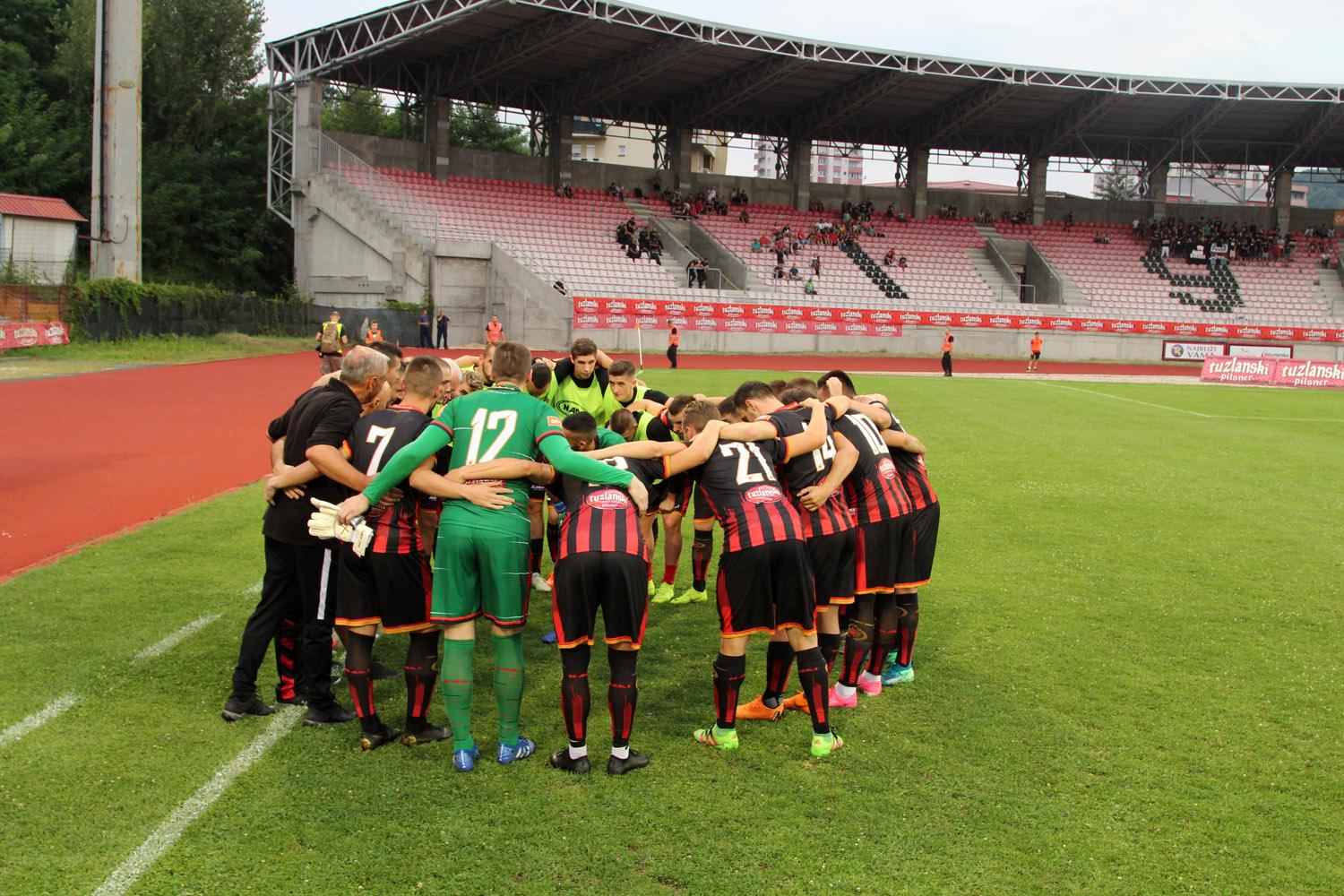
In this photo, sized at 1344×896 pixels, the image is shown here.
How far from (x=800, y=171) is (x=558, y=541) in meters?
49.1

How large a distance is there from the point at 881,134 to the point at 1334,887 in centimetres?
5253

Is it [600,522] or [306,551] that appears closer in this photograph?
[600,522]

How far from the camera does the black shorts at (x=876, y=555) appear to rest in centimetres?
613

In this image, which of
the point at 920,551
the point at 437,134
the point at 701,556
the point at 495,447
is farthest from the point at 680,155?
the point at 495,447

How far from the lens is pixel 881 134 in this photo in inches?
2080

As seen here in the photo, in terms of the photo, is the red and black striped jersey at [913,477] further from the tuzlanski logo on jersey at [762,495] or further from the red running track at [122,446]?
the red running track at [122,446]

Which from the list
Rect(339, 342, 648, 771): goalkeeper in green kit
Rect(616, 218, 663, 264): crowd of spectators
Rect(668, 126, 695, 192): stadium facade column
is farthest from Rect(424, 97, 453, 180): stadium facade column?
Rect(339, 342, 648, 771): goalkeeper in green kit

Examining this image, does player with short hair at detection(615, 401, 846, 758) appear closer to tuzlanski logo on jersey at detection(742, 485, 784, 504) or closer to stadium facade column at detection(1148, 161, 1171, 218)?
tuzlanski logo on jersey at detection(742, 485, 784, 504)

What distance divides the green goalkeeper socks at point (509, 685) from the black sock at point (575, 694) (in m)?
0.28

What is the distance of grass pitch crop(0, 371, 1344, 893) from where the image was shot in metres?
4.26

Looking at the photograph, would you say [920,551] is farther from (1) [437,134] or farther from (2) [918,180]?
(2) [918,180]

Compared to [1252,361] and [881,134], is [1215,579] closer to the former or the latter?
[1252,361]

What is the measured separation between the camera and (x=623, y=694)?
201 inches

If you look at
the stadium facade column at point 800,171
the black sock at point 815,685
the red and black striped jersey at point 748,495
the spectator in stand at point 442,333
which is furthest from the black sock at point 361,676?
the stadium facade column at point 800,171
